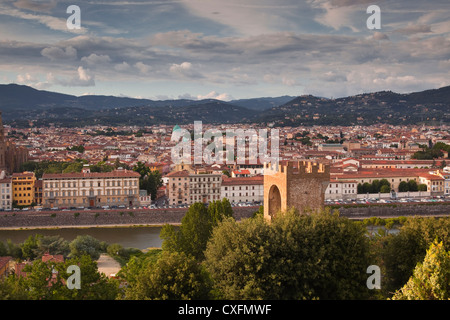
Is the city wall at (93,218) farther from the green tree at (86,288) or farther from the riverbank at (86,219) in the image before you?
the green tree at (86,288)

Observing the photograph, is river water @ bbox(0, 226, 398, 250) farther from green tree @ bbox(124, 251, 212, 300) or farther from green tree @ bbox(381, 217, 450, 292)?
green tree @ bbox(124, 251, 212, 300)

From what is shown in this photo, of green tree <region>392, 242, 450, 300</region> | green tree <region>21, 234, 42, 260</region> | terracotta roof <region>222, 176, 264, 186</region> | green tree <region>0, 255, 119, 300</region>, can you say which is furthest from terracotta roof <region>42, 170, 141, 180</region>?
green tree <region>392, 242, 450, 300</region>

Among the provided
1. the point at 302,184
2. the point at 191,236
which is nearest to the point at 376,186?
the point at 191,236

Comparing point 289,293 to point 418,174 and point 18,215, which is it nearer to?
point 18,215

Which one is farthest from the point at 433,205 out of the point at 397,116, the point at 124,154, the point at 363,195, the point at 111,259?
the point at 397,116

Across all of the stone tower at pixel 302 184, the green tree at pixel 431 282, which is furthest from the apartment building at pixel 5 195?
the green tree at pixel 431 282

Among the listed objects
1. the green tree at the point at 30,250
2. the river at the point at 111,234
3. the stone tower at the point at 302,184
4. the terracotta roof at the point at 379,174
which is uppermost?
the stone tower at the point at 302,184
